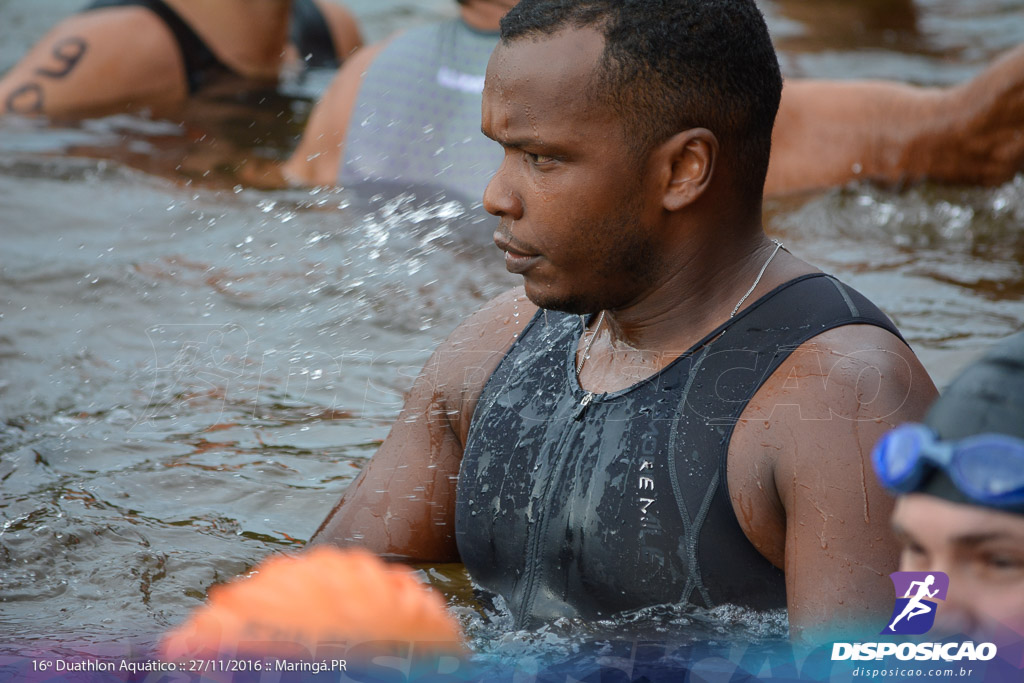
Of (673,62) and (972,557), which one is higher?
(673,62)

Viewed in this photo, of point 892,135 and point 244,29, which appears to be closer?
point 892,135

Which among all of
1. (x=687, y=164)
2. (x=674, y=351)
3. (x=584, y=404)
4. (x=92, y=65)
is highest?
(x=687, y=164)

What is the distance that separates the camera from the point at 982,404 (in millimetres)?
1287

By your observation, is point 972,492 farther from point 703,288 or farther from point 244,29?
point 244,29

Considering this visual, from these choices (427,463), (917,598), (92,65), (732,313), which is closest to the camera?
(917,598)

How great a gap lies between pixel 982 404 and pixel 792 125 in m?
4.30

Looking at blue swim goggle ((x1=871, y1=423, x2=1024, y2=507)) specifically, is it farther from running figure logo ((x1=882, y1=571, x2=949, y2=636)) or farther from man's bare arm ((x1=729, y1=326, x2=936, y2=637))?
man's bare arm ((x1=729, y1=326, x2=936, y2=637))

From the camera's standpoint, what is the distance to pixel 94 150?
6461 mm

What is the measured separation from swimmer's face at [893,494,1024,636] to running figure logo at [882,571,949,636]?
1 cm

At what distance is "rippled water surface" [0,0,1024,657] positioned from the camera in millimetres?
2898

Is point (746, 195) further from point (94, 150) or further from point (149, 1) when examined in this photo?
point (149, 1)

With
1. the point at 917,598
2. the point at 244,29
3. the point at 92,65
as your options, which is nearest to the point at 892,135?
the point at 244,29

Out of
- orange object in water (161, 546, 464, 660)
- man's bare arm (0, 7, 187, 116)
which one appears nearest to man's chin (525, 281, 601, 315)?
orange object in water (161, 546, 464, 660)

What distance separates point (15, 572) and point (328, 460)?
3.20 ft
